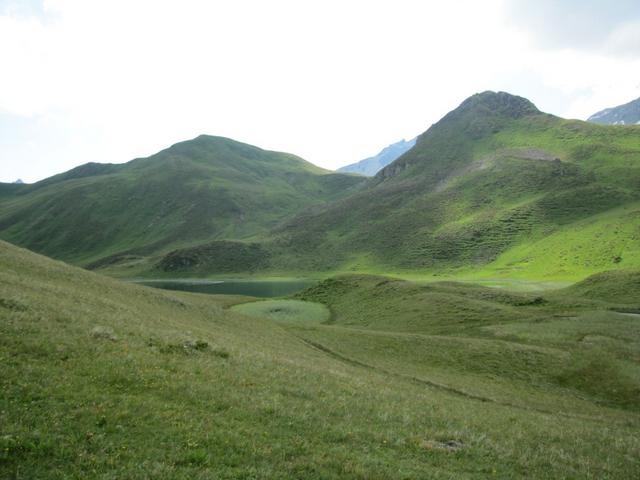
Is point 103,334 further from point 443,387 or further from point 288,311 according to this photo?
point 288,311

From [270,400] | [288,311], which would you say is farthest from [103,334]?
[288,311]

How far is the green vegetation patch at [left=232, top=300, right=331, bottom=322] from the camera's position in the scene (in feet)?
238

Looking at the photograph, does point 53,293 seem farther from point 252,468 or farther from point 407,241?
point 407,241

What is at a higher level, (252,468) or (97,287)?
(97,287)

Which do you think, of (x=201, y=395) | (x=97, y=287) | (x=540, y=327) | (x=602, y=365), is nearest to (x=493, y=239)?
(x=540, y=327)

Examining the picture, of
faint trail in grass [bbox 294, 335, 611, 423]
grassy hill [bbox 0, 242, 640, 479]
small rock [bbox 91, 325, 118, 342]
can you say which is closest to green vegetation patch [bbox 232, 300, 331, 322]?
grassy hill [bbox 0, 242, 640, 479]

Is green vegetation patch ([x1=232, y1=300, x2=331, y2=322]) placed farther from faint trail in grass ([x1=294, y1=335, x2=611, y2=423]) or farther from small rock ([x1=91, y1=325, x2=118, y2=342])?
small rock ([x1=91, y1=325, x2=118, y2=342])

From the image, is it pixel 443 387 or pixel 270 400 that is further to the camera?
pixel 443 387

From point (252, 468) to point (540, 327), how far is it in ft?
168

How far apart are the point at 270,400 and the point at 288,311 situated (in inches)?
2345

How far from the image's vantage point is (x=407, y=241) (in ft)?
648

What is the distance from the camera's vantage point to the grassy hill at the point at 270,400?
38.5ft

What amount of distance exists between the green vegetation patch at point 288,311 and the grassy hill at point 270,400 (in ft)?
89.4

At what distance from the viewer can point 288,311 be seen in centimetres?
7675
